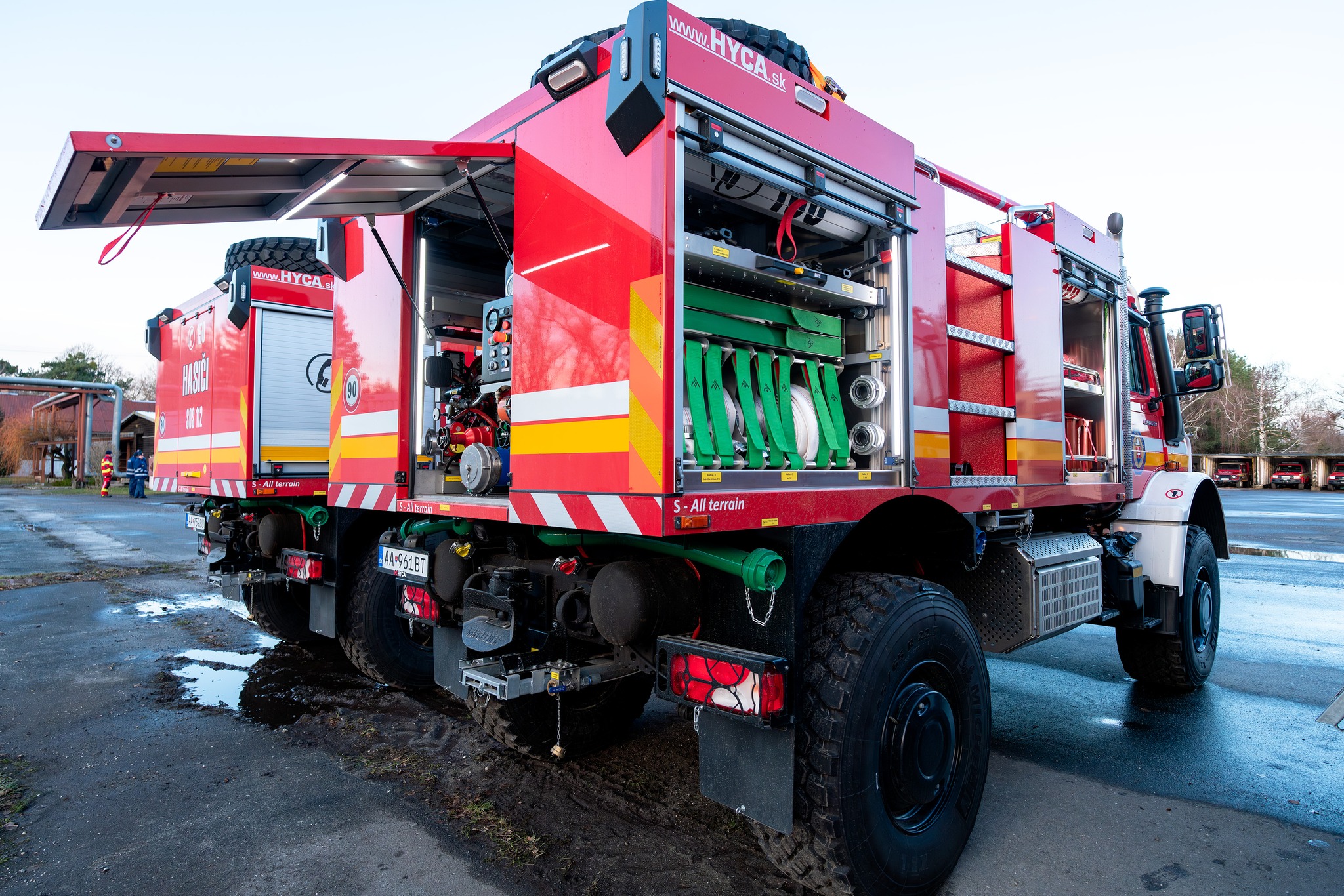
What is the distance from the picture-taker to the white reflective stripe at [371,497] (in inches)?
170

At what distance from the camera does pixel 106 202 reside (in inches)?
111

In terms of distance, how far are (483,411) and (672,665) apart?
1929mm

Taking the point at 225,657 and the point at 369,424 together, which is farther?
the point at 225,657

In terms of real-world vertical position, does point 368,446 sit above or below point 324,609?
above

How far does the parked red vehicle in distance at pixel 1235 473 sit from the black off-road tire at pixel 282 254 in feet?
172

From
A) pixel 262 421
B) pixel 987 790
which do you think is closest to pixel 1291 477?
pixel 987 790

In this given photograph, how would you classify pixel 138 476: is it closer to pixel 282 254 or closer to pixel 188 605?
pixel 188 605

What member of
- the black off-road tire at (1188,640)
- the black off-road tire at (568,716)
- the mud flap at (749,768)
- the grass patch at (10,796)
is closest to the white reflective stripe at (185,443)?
the grass patch at (10,796)

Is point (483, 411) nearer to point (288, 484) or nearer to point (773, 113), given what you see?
point (773, 113)

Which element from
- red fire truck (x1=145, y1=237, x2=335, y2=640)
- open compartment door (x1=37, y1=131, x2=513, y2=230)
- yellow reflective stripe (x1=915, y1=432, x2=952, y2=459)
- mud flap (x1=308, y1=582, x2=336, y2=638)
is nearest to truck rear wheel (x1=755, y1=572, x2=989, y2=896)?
yellow reflective stripe (x1=915, y1=432, x2=952, y2=459)

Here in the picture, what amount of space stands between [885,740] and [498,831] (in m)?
1.73

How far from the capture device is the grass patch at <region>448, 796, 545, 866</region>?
3.13 m

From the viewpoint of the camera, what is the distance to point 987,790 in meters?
3.86

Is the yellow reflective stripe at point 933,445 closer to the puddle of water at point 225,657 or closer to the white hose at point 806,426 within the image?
the white hose at point 806,426
